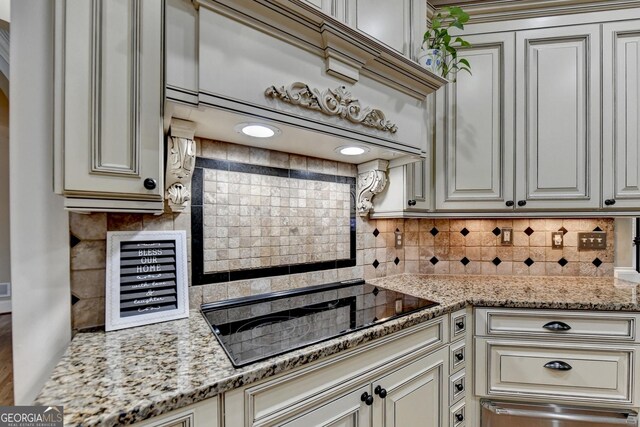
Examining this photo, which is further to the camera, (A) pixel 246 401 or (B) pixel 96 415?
(A) pixel 246 401

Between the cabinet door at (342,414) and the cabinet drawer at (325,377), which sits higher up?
the cabinet drawer at (325,377)

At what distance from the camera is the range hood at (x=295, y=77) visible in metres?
0.88

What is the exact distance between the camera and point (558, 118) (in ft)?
5.37

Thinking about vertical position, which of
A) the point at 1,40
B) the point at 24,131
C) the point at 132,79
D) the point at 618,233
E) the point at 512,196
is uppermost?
the point at 1,40

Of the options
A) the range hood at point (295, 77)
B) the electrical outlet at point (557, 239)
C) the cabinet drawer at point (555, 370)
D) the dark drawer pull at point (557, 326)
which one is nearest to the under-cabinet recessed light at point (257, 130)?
the range hood at point (295, 77)

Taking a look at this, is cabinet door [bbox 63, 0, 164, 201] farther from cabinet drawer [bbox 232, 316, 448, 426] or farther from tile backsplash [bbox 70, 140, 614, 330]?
cabinet drawer [bbox 232, 316, 448, 426]

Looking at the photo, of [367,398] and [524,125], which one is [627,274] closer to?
[524,125]

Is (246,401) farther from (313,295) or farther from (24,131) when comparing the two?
(24,131)

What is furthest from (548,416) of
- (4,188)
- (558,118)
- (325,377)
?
(4,188)

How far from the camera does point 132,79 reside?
822 mm

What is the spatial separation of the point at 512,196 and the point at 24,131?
2163 mm

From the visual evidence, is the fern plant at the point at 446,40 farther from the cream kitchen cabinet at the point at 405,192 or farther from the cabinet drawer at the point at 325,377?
the cabinet drawer at the point at 325,377

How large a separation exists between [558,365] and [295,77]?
5.73 feet

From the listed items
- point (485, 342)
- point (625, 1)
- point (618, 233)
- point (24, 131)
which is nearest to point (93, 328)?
point (24, 131)
